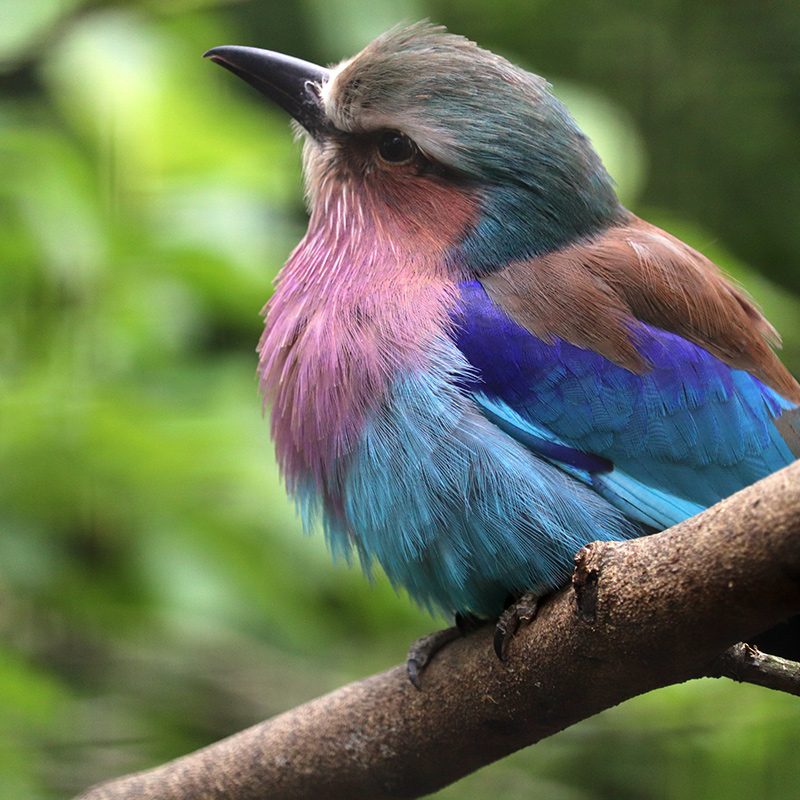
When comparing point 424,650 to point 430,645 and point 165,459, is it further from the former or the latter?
point 165,459

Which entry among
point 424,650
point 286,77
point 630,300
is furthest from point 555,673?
point 286,77

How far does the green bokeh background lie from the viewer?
10.3 feet

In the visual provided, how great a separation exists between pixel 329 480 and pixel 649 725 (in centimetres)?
146

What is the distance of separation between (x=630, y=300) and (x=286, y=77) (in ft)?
3.17

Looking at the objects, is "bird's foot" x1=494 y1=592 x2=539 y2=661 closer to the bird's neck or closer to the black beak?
the bird's neck

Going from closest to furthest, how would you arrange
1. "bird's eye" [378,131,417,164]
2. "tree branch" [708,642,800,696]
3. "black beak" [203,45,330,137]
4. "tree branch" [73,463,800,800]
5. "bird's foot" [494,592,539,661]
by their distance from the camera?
"tree branch" [73,463,800,800], "tree branch" [708,642,800,696], "bird's foot" [494,592,539,661], "bird's eye" [378,131,417,164], "black beak" [203,45,330,137]

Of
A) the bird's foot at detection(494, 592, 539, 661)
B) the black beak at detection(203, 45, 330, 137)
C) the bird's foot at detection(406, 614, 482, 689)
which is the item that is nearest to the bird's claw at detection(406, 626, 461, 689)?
the bird's foot at detection(406, 614, 482, 689)

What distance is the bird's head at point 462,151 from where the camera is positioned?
111 inches

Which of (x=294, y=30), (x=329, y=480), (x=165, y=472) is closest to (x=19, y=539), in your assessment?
(x=165, y=472)

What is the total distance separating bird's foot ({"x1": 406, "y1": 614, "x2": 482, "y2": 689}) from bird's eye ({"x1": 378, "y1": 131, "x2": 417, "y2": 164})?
39.0 inches

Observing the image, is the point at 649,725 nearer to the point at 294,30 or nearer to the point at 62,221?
the point at 62,221

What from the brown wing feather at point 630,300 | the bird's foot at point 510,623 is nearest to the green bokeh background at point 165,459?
the brown wing feather at point 630,300

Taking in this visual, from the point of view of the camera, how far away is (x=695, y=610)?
191 cm

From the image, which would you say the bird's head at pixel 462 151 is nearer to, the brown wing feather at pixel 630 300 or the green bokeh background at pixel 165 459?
the brown wing feather at pixel 630 300
